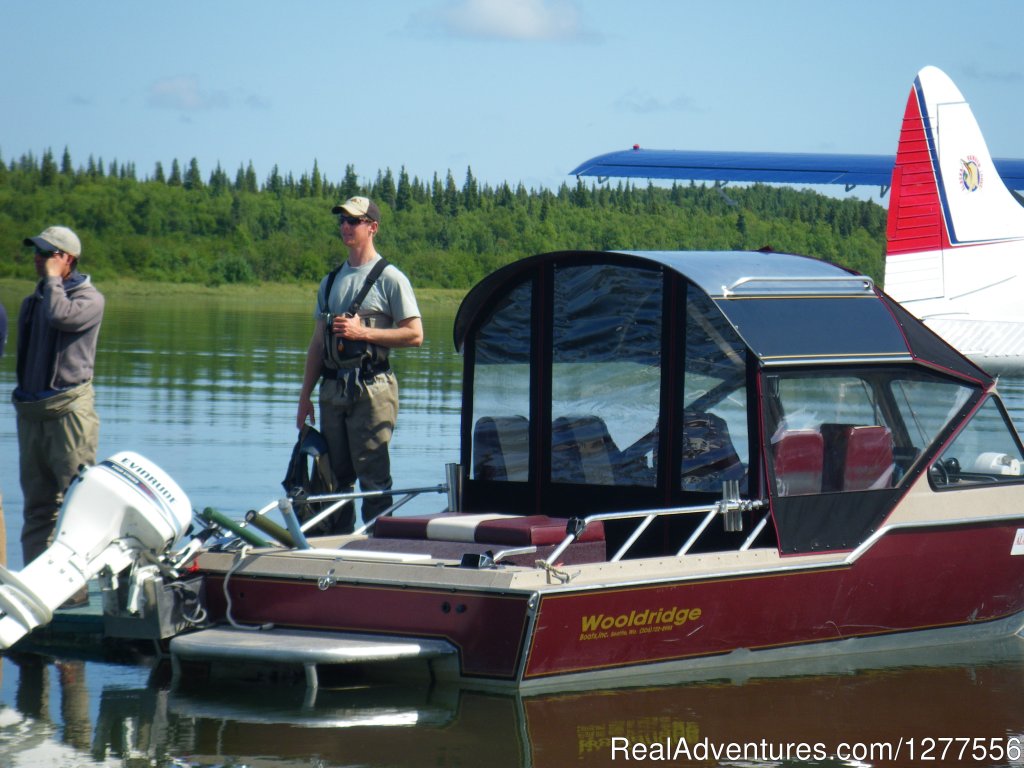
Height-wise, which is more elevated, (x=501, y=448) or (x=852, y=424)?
(x=852, y=424)

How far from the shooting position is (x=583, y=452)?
284 inches

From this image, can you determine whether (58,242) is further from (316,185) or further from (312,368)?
(316,185)

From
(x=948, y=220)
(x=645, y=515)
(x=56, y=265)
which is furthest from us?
(x=948, y=220)

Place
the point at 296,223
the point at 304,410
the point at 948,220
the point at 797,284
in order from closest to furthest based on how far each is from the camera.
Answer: the point at 797,284 < the point at 304,410 < the point at 948,220 < the point at 296,223

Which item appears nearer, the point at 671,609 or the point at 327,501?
the point at 671,609

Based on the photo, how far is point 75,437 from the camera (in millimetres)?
7180

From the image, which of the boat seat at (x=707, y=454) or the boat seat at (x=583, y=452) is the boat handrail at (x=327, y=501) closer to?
the boat seat at (x=583, y=452)

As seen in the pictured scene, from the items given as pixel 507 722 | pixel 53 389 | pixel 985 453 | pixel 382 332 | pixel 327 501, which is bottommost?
pixel 507 722

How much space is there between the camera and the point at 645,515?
6285 millimetres

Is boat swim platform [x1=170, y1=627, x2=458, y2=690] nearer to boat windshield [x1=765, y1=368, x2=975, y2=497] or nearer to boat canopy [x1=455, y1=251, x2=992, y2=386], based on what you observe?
boat windshield [x1=765, y1=368, x2=975, y2=497]

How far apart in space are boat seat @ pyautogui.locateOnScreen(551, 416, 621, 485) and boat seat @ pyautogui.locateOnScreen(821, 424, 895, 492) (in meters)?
0.97

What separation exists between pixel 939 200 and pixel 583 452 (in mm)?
7219

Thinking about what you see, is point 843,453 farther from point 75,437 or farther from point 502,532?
point 75,437

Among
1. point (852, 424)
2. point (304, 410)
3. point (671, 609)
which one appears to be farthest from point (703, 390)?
point (304, 410)
